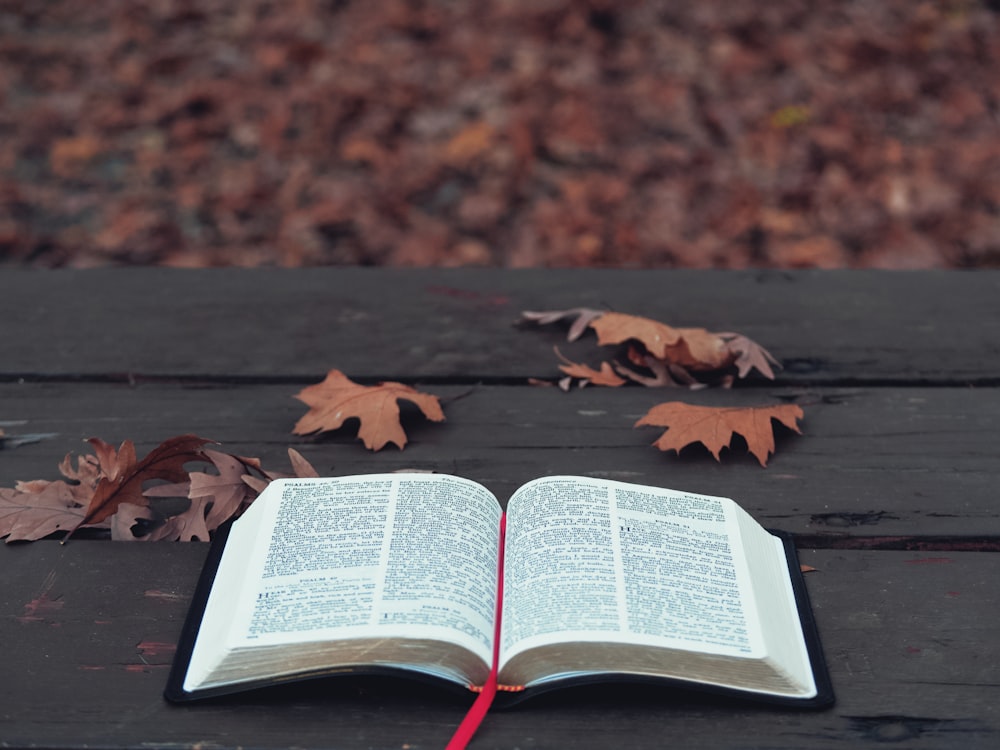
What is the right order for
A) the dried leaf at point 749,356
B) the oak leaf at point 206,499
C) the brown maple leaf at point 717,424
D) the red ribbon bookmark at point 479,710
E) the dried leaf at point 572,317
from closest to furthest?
1. the red ribbon bookmark at point 479,710
2. the oak leaf at point 206,499
3. the brown maple leaf at point 717,424
4. the dried leaf at point 749,356
5. the dried leaf at point 572,317

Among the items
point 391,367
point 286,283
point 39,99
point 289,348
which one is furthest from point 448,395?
point 39,99

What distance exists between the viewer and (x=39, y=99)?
2.90m

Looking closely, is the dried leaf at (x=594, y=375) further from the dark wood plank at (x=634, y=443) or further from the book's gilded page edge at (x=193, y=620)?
the book's gilded page edge at (x=193, y=620)

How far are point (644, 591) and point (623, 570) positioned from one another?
0.03m

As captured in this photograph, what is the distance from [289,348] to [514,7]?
2096 millimetres

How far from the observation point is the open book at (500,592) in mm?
769

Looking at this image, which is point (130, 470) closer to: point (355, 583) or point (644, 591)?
point (355, 583)

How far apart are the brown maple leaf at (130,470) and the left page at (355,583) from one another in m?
0.15

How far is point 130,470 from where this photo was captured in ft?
3.34

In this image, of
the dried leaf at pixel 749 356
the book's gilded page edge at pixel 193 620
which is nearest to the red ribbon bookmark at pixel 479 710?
the book's gilded page edge at pixel 193 620

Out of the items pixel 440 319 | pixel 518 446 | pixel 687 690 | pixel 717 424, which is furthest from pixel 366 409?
pixel 687 690

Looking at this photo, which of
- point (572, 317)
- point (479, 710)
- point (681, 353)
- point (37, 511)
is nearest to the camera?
point (479, 710)

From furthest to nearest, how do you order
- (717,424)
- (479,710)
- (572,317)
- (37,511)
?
(572,317), (717,424), (37,511), (479,710)

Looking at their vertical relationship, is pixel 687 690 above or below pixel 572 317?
above
